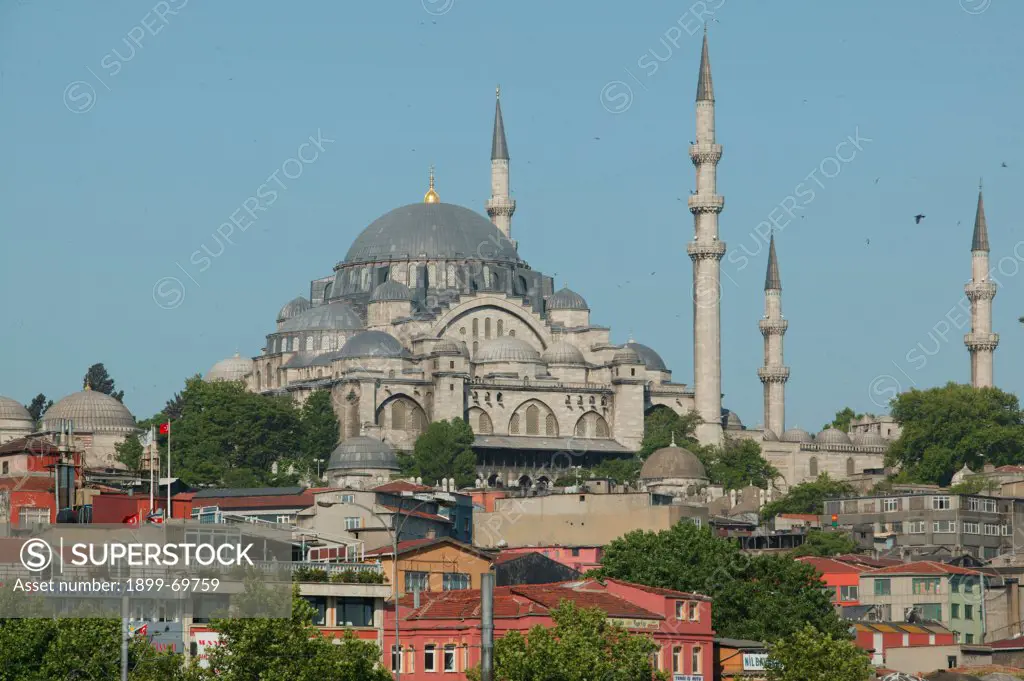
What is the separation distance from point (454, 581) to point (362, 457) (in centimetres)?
5206

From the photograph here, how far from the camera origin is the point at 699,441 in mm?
126375

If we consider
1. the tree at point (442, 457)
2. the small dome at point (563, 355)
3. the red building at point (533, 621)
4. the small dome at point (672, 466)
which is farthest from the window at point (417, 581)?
the small dome at point (563, 355)

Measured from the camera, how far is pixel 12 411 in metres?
125

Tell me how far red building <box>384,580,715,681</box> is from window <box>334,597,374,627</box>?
66 centimetres

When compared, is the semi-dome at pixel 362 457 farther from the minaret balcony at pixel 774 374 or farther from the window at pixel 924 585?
the window at pixel 924 585

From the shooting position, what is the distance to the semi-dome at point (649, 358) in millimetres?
133125

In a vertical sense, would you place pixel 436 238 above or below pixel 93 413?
above

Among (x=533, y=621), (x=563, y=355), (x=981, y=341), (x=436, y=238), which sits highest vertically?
(x=436, y=238)

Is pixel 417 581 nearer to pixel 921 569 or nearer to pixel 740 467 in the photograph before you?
pixel 921 569

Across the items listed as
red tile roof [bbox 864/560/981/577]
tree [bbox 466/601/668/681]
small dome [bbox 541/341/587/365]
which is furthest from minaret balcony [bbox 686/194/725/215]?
tree [bbox 466/601/668/681]

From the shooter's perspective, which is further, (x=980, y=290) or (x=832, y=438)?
(x=832, y=438)

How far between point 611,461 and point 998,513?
2937 centimetres

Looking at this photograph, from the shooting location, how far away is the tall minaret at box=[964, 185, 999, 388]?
129 metres

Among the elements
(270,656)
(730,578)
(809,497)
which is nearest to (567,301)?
(809,497)
